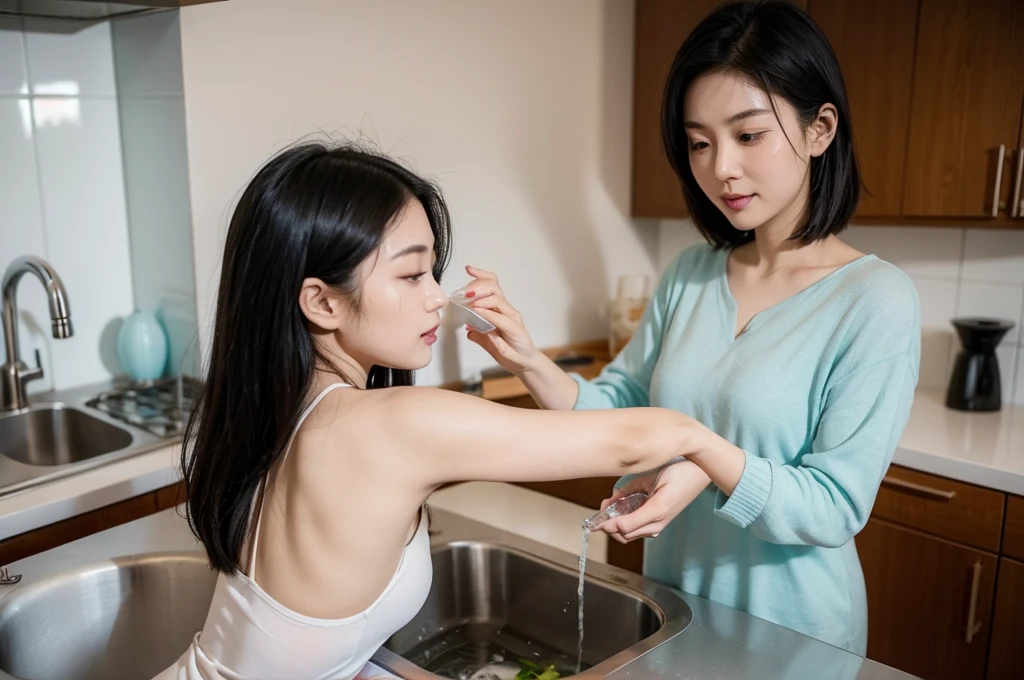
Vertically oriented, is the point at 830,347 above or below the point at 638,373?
above

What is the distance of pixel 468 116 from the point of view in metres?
2.42

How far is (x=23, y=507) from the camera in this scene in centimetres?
156

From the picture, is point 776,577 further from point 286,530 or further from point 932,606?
point 932,606

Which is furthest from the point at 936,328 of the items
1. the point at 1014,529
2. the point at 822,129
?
the point at 822,129

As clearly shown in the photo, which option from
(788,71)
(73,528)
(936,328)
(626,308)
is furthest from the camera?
(626,308)

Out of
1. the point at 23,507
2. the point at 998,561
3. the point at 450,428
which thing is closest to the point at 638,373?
the point at 450,428

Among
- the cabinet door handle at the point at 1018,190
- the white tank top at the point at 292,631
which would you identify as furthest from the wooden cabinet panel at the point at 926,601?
the white tank top at the point at 292,631

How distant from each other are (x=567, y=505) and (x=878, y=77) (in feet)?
4.44

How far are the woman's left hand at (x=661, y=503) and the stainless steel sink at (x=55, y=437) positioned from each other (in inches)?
53.5

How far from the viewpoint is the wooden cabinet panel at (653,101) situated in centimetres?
264

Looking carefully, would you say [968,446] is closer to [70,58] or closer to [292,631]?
[292,631]

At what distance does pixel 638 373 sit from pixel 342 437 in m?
0.72

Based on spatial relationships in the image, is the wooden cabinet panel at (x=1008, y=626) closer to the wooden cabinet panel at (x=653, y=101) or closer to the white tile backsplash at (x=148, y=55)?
the wooden cabinet panel at (x=653, y=101)

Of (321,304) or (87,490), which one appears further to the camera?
(87,490)
